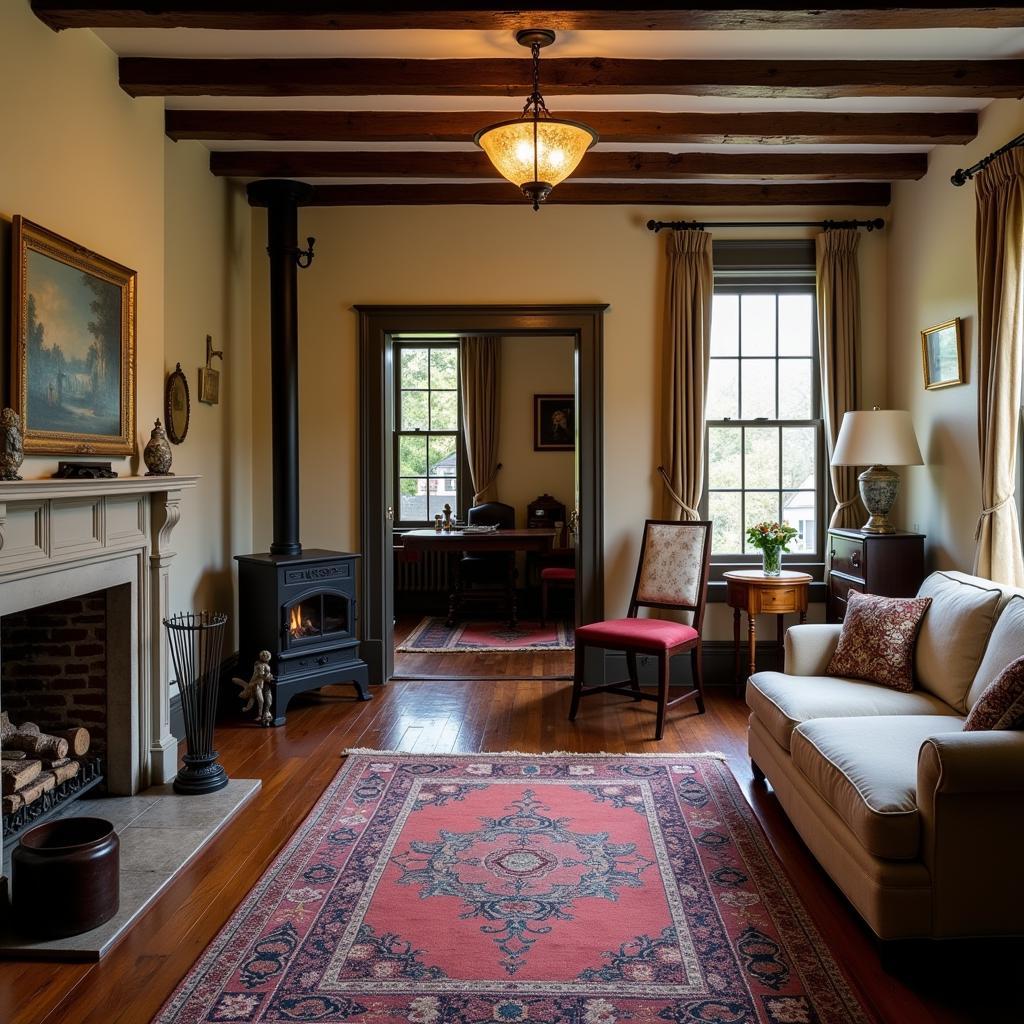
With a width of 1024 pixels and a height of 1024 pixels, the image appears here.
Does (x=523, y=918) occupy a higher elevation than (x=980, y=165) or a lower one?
lower

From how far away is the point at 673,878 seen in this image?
298cm

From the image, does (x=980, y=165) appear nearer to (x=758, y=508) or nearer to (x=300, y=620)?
(x=758, y=508)

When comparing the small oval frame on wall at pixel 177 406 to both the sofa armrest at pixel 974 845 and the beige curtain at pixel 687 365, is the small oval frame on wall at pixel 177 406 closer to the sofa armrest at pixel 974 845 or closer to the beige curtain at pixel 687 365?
the beige curtain at pixel 687 365

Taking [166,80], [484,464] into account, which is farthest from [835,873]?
[484,464]

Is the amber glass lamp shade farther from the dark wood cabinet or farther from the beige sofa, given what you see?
the dark wood cabinet

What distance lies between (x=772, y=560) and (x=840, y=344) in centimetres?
147

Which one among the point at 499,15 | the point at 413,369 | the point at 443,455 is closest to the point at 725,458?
the point at 499,15

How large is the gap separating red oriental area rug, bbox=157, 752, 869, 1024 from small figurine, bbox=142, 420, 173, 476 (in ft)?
5.12

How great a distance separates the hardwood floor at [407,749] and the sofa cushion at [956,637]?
0.81 meters

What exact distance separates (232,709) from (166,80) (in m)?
3.30

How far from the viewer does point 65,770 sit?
3.36 m

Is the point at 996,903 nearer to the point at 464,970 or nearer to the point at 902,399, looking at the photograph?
the point at 464,970

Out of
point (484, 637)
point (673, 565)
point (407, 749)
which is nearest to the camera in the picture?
point (407, 749)

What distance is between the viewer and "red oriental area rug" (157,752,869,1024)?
2.25 metres
